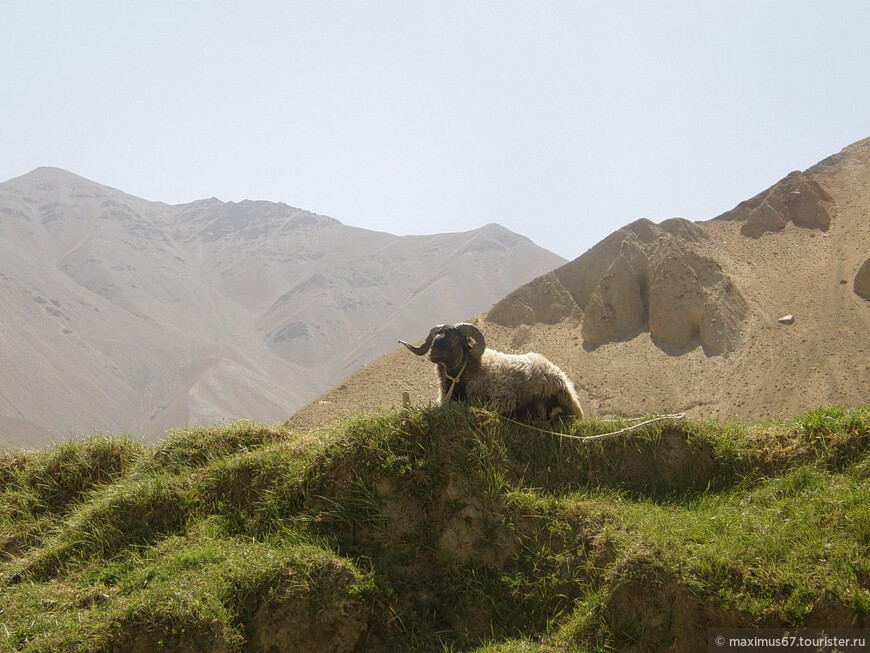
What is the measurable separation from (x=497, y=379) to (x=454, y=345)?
23.1 inches

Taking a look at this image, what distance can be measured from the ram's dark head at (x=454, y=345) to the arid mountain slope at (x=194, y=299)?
2804 cm

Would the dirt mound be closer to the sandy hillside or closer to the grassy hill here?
the sandy hillside

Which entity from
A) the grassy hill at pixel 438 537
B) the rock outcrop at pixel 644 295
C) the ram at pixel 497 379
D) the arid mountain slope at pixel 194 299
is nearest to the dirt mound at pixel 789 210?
the rock outcrop at pixel 644 295

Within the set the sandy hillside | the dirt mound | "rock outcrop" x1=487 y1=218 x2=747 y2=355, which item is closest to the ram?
the sandy hillside

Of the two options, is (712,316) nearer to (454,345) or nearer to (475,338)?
(475,338)

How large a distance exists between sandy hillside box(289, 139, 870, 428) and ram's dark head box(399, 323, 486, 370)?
61.1 feet

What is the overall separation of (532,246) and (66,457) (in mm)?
67913

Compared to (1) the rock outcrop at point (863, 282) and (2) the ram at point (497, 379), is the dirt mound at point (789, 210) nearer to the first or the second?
(1) the rock outcrop at point (863, 282)

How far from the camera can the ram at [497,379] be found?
728cm

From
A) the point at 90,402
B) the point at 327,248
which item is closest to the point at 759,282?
the point at 90,402

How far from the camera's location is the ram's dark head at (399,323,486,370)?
7.43 metres

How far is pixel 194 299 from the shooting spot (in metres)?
63.6

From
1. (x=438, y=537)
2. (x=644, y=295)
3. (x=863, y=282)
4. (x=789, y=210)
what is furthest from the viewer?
(x=789, y=210)

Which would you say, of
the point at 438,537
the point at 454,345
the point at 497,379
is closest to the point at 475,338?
the point at 454,345
